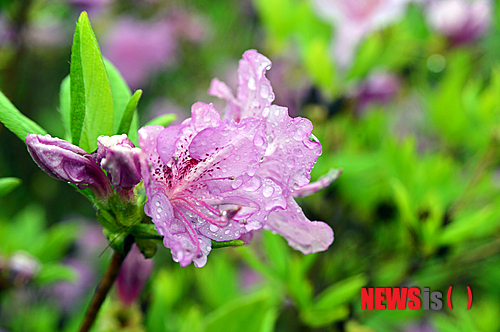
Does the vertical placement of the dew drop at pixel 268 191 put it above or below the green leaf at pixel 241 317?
above

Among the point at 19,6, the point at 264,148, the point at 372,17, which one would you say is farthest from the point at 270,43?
the point at 264,148

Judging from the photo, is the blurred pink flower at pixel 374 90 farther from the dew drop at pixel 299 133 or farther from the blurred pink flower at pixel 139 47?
the blurred pink flower at pixel 139 47

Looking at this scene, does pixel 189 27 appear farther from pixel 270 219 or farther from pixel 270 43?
pixel 270 219

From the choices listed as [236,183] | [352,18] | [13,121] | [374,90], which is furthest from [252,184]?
[352,18]

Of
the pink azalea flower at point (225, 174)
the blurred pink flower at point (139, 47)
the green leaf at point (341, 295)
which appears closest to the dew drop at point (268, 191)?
the pink azalea flower at point (225, 174)

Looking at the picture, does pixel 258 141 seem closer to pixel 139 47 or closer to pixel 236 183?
pixel 236 183

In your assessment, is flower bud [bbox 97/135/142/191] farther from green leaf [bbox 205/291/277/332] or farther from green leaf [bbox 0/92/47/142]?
green leaf [bbox 205/291/277/332]

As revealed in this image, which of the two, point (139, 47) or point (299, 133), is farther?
point (139, 47)
